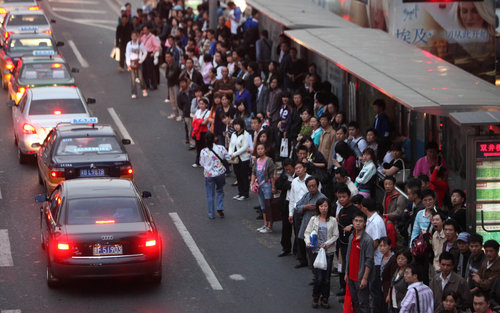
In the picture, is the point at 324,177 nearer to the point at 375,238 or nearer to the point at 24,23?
the point at 375,238

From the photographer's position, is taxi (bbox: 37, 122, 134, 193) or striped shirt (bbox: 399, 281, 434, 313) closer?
striped shirt (bbox: 399, 281, 434, 313)

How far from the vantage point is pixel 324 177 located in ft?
59.5

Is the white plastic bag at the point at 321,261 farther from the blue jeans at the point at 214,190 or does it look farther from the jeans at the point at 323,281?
the blue jeans at the point at 214,190

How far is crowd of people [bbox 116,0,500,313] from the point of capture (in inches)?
523

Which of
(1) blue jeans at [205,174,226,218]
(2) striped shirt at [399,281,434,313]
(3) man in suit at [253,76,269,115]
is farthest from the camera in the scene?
(3) man in suit at [253,76,269,115]

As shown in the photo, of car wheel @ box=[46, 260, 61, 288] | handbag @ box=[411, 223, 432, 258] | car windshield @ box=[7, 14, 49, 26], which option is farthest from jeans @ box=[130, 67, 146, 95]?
handbag @ box=[411, 223, 432, 258]

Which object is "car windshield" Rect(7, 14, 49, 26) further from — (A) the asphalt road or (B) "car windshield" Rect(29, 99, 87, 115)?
(B) "car windshield" Rect(29, 99, 87, 115)

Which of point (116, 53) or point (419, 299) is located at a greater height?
point (419, 299)

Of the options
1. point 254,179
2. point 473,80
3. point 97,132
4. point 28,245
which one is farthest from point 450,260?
point 97,132

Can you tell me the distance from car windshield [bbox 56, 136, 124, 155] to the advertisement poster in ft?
20.3

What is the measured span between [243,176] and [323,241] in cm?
619

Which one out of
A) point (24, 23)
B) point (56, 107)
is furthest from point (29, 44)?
point (56, 107)

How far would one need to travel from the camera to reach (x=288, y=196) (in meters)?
17.6

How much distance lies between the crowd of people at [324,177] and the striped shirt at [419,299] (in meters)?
0.01
